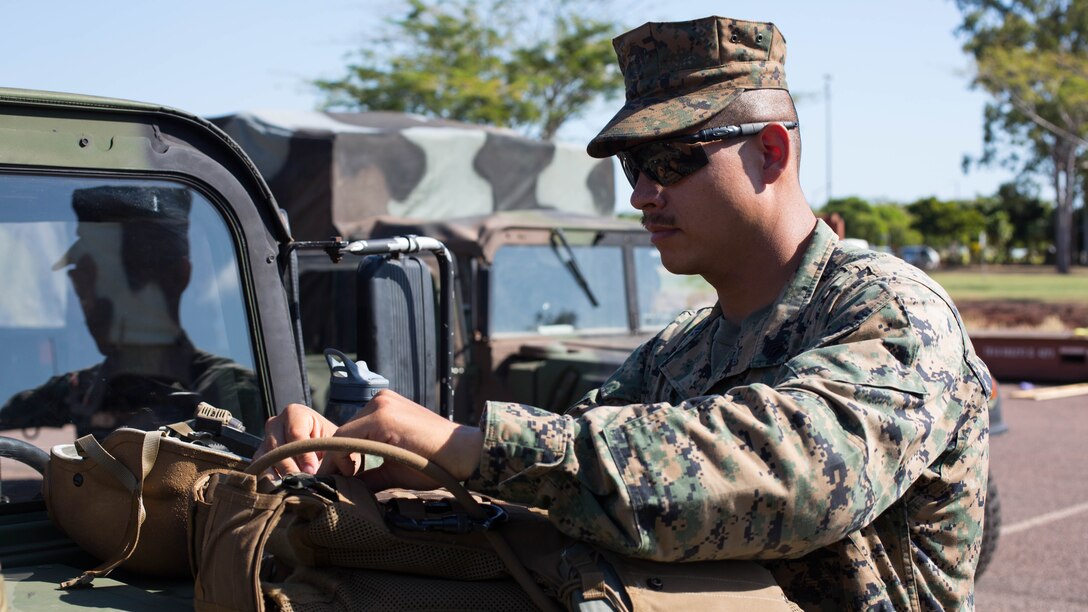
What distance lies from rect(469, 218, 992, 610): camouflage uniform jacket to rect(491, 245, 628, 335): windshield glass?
186 inches

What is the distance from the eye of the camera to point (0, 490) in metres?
2.50

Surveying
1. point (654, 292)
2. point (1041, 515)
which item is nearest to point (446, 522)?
point (654, 292)

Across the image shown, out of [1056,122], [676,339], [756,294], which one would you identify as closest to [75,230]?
[676,339]

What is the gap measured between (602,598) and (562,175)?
23.1ft

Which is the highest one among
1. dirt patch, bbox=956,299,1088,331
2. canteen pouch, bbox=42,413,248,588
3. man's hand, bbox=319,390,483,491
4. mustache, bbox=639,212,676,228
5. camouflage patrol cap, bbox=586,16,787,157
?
camouflage patrol cap, bbox=586,16,787,157

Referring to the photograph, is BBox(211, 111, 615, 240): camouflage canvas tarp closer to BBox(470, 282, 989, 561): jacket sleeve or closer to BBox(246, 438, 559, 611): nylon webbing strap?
BBox(246, 438, 559, 611): nylon webbing strap

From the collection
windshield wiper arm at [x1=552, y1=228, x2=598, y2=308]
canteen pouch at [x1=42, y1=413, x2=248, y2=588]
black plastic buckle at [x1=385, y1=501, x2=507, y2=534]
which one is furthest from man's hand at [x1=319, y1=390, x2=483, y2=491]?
windshield wiper arm at [x1=552, y1=228, x2=598, y2=308]

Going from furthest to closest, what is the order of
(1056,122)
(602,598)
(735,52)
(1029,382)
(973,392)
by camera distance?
(1056,122) < (1029,382) < (735,52) < (973,392) < (602,598)

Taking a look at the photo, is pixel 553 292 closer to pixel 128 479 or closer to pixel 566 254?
pixel 566 254

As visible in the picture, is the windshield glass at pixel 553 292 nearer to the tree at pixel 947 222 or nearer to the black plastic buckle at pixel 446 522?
the black plastic buckle at pixel 446 522

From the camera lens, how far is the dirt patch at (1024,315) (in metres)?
20.5

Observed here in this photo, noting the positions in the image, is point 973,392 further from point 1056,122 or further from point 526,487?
point 1056,122

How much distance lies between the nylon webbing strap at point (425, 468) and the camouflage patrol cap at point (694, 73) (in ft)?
2.17

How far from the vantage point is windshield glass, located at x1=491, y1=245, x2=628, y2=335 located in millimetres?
6637
